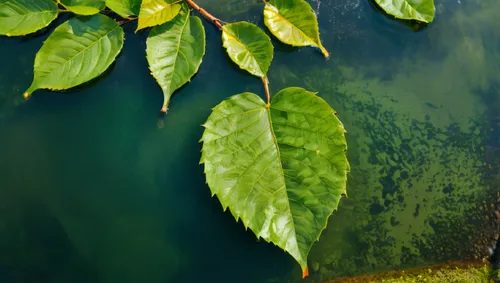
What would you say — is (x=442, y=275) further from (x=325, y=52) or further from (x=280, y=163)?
(x=325, y=52)

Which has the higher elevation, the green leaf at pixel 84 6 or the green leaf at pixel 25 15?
the green leaf at pixel 84 6

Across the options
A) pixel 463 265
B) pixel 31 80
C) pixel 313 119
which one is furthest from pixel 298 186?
pixel 31 80

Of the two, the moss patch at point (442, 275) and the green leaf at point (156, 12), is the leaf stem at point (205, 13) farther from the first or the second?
the moss patch at point (442, 275)

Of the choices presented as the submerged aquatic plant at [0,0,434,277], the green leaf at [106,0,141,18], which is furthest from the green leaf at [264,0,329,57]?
the green leaf at [106,0,141,18]

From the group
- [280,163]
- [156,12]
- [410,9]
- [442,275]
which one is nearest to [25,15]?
[156,12]

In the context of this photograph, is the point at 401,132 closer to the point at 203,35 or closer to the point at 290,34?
the point at 290,34

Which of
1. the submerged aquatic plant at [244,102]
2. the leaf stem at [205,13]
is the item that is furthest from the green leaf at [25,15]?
the leaf stem at [205,13]

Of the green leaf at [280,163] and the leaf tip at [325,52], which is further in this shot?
the leaf tip at [325,52]
